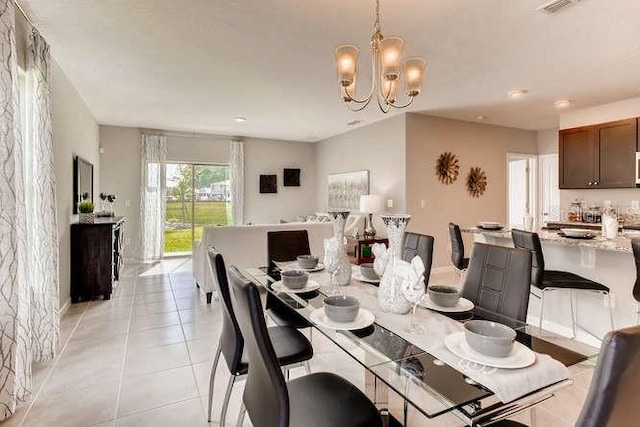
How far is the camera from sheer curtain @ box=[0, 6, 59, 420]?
195 cm

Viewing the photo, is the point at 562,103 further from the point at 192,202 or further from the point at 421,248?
the point at 192,202

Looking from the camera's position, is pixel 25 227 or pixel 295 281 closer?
pixel 295 281

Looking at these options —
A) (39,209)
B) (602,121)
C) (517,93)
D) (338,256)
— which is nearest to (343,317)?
(338,256)

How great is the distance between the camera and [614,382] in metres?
0.70

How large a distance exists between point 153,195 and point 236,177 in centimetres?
168

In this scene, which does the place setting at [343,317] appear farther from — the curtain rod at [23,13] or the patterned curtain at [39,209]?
the curtain rod at [23,13]

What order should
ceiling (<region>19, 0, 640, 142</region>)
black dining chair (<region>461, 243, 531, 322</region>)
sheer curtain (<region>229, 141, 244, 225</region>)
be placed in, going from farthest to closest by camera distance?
sheer curtain (<region>229, 141, 244, 225</region>) < ceiling (<region>19, 0, 640, 142</region>) < black dining chair (<region>461, 243, 531, 322</region>)

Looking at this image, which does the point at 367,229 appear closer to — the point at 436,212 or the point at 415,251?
the point at 436,212

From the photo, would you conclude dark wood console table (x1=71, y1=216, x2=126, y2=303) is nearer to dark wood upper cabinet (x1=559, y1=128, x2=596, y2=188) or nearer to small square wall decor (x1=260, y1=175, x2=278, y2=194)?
small square wall decor (x1=260, y1=175, x2=278, y2=194)

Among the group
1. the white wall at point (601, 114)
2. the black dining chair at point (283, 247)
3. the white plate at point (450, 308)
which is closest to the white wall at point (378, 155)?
the white wall at point (601, 114)

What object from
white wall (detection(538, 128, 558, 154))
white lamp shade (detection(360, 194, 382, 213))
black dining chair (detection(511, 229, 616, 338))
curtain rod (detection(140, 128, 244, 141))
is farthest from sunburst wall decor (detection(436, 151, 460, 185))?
curtain rod (detection(140, 128, 244, 141))

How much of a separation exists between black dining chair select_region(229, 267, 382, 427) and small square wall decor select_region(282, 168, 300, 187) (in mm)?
6797

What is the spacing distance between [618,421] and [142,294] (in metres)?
4.73

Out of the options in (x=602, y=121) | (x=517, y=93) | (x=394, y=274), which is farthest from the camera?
(x=602, y=121)
